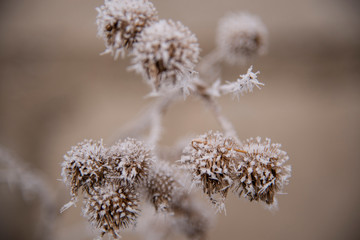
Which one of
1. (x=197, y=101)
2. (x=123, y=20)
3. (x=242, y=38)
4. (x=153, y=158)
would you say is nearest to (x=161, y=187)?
(x=153, y=158)

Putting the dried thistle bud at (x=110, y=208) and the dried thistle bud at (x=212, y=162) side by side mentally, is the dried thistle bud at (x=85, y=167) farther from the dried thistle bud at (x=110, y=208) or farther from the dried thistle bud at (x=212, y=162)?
the dried thistle bud at (x=212, y=162)

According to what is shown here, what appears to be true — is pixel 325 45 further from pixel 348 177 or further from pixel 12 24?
pixel 12 24

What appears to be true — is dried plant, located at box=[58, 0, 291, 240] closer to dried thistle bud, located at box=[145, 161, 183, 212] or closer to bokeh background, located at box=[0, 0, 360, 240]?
dried thistle bud, located at box=[145, 161, 183, 212]

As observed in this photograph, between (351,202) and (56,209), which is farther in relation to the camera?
(351,202)

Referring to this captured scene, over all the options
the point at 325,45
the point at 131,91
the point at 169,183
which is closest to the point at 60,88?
the point at 131,91

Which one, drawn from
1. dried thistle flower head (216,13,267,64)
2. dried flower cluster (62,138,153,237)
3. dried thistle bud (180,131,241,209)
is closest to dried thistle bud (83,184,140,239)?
dried flower cluster (62,138,153,237)

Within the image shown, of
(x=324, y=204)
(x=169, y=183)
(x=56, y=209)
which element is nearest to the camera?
(x=169, y=183)

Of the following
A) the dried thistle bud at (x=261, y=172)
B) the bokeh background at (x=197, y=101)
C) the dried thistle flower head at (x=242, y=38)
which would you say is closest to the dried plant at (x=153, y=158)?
the dried thistle bud at (x=261, y=172)
